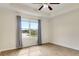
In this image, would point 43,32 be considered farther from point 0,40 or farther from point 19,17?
point 0,40

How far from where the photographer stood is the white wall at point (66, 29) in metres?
3.93

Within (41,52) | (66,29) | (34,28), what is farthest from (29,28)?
(66,29)

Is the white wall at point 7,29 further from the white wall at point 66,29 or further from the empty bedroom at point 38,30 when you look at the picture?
the white wall at point 66,29

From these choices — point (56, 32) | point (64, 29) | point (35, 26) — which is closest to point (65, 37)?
point (64, 29)

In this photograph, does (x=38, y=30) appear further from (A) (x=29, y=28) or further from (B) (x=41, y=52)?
(B) (x=41, y=52)

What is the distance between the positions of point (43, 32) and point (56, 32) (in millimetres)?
789

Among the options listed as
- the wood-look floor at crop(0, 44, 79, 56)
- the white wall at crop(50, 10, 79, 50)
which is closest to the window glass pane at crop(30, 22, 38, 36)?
the white wall at crop(50, 10, 79, 50)

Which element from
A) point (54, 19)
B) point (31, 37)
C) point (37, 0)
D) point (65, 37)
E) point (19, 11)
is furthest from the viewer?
point (54, 19)

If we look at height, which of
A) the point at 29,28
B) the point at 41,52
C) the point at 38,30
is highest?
the point at 29,28

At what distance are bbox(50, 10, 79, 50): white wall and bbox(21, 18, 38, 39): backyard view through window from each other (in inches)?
41.4

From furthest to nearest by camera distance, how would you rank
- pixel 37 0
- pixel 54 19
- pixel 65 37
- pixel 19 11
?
1. pixel 54 19
2. pixel 65 37
3. pixel 19 11
4. pixel 37 0

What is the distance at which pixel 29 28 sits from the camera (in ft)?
15.7

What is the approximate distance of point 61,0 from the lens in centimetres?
62

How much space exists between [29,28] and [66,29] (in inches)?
73.8
